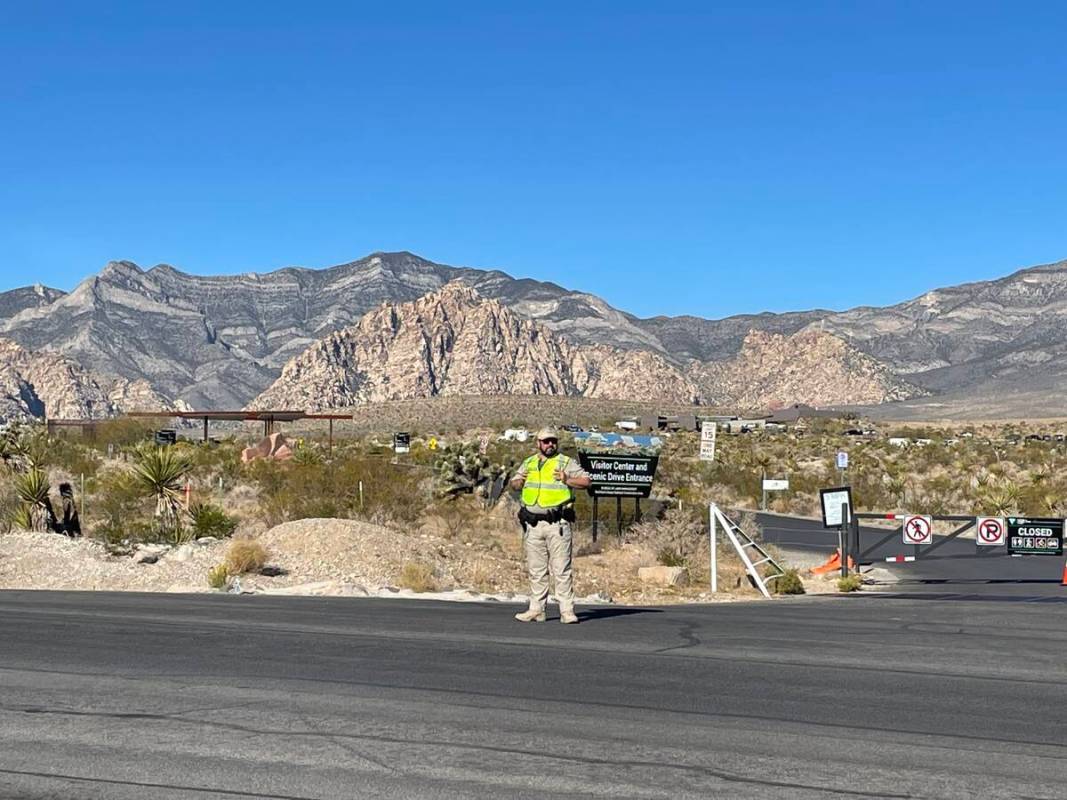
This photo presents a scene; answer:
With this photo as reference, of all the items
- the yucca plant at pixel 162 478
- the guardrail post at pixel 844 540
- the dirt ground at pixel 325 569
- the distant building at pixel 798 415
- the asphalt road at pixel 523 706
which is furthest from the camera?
the distant building at pixel 798 415

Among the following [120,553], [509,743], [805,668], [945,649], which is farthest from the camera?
[120,553]

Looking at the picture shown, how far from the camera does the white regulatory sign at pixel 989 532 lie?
21969 millimetres

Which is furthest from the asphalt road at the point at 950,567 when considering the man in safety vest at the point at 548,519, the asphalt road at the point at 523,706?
the man in safety vest at the point at 548,519

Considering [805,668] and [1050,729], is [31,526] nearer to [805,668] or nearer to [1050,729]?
[805,668]

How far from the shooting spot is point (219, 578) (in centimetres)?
1933

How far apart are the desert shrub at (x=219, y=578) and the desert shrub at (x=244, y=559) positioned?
322 millimetres

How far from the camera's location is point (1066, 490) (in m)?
46.2

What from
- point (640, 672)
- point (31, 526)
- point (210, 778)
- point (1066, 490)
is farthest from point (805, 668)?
point (1066, 490)

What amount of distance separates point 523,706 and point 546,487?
190 inches

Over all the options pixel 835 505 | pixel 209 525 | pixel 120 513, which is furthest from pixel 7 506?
pixel 835 505

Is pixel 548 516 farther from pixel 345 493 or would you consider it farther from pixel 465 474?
pixel 465 474

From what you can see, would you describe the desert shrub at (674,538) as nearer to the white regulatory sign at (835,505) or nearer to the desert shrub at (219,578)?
the white regulatory sign at (835,505)

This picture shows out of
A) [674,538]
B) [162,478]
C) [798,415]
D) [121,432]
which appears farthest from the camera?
[798,415]

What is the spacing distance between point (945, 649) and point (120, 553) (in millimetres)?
14307
